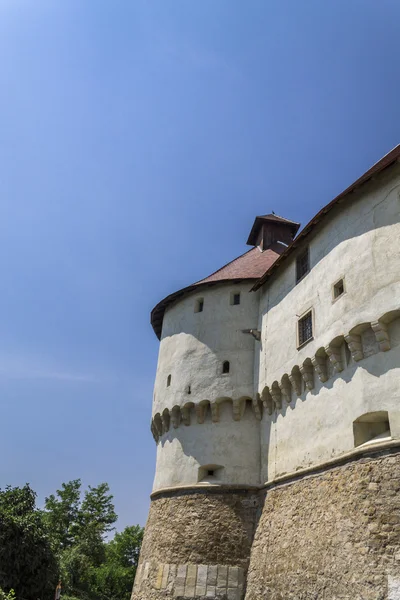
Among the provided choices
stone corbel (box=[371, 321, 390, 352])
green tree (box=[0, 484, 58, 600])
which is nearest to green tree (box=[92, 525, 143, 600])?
green tree (box=[0, 484, 58, 600])

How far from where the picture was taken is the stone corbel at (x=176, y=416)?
18984 mm

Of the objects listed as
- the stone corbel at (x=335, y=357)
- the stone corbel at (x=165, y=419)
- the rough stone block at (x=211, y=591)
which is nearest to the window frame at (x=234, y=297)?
the stone corbel at (x=165, y=419)

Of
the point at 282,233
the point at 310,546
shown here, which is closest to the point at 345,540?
the point at 310,546

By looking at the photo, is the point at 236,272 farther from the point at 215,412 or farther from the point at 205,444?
the point at 205,444

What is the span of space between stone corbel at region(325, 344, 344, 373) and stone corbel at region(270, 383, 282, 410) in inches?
129

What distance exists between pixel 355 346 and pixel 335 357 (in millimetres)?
837

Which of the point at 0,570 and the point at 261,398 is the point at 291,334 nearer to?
the point at 261,398

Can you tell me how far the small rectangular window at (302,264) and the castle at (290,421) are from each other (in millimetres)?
61

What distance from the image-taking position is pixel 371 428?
39.9ft

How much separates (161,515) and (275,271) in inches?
382

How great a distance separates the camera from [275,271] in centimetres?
1877

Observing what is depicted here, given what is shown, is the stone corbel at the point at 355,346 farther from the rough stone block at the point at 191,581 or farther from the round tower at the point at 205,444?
the rough stone block at the point at 191,581

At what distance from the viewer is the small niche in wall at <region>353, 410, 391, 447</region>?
11723 millimetres

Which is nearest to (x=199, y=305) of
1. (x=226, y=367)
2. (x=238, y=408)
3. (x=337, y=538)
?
(x=226, y=367)
